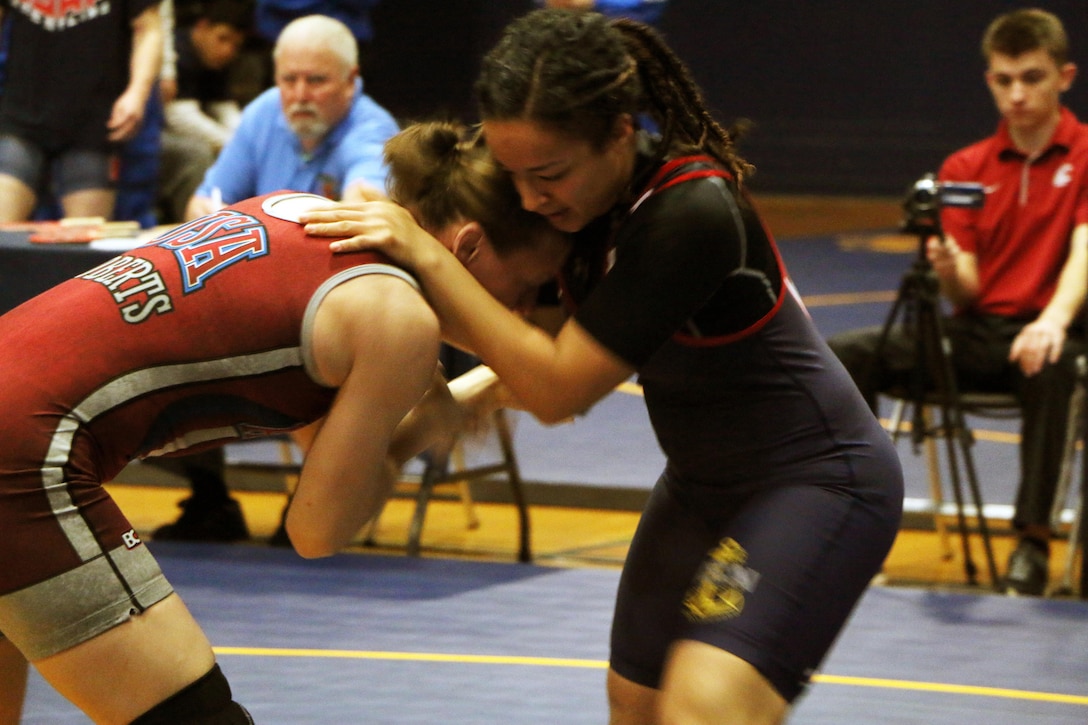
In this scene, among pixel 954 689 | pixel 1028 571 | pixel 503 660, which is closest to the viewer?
pixel 954 689

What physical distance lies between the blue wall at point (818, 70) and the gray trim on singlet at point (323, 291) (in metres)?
10.9

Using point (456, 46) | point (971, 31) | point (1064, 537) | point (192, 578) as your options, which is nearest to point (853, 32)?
point (971, 31)

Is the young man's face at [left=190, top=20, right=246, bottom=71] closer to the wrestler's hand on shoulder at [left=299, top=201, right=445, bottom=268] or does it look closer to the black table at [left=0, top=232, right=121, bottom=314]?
the black table at [left=0, top=232, right=121, bottom=314]

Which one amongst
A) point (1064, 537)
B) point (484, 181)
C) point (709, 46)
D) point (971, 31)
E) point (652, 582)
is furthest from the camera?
point (709, 46)

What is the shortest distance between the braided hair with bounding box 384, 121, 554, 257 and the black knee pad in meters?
0.65

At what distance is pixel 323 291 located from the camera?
1.86 metres

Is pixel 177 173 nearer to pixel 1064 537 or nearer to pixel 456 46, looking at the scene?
pixel 1064 537

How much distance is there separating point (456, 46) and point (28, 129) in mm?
9075

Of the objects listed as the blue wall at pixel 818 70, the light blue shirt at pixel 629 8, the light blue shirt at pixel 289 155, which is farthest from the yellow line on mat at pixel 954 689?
the blue wall at pixel 818 70

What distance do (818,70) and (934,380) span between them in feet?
29.8

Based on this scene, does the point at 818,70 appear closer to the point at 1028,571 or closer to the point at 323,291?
the point at 1028,571

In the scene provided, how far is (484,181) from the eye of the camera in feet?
6.64

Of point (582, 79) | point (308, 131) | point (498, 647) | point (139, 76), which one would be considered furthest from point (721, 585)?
point (139, 76)

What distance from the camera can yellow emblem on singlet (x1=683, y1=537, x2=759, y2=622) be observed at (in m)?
2.04
